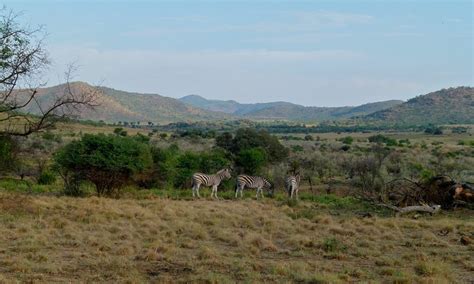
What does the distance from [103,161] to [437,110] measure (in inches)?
6226

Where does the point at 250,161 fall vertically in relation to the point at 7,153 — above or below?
below

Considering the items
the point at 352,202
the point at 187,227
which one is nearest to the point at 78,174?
the point at 187,227

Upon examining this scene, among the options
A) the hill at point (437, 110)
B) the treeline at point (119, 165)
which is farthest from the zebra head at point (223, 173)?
the hill at point (437, 110)

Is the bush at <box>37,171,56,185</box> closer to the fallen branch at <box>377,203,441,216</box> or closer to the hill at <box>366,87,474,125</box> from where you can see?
the fallen branch at <box>377,203,441,216</box>

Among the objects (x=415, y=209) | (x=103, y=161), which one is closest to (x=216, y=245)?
(x=415, y=209)

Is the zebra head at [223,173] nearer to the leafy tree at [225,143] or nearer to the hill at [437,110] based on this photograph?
the leafy tree at [225,143]

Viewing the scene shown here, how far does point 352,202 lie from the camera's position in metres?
27.5

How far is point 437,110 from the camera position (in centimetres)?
17062

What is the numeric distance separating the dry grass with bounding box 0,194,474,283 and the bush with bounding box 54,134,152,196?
3.54 m

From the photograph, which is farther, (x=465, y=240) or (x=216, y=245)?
(x=465, y=240)

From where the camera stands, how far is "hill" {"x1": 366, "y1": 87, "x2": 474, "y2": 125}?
160113 millimetres

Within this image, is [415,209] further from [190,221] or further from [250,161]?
[250,161]

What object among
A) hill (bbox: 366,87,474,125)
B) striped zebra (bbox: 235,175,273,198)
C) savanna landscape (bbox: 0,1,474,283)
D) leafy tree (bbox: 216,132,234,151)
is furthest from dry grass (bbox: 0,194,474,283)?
hill (bbox: 366,87,474,125)

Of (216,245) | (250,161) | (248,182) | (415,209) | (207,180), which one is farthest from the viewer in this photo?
(250,161)
